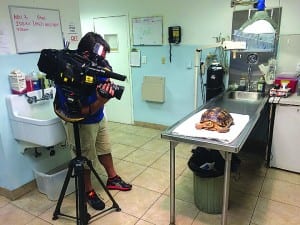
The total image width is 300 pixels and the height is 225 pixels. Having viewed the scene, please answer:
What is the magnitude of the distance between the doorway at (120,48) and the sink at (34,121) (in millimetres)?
1877

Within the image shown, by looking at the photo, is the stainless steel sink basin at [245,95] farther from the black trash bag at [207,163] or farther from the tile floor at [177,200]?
the black trash bag at [207,163]

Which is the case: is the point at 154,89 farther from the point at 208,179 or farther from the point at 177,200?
the point at 208,179

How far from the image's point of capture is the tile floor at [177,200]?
6.99ft

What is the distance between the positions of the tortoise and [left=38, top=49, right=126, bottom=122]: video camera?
691mm

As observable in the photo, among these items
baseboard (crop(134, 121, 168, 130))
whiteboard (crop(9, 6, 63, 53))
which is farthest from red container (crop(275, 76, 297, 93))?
whiteboard (crop(9, 6, 63, 53))

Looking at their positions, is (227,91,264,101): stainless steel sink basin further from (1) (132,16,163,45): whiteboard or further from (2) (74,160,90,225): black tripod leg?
(2) (74,160,90,225): black tripod leg

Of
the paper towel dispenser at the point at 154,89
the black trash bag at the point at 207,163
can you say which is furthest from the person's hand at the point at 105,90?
the paper towel dispenser at the point at 154,89

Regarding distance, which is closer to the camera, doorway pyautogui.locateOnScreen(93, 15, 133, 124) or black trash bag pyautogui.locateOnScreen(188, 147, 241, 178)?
black trash bag pyautogui.locateOnScreen(188, 147, 241, 178)

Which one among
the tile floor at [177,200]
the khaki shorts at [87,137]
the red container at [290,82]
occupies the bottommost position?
the tile floor at [177,200]

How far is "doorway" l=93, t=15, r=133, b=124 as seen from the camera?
13.4ft

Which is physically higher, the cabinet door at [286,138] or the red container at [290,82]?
the red container at [290,82]

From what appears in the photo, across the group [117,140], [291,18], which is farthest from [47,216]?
[291,18]

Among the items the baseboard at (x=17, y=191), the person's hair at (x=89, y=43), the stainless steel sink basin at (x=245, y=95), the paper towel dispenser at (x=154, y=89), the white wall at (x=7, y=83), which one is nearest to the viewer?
the person's hair at (x=89, y=43)

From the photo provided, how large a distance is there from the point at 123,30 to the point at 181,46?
1053mm
